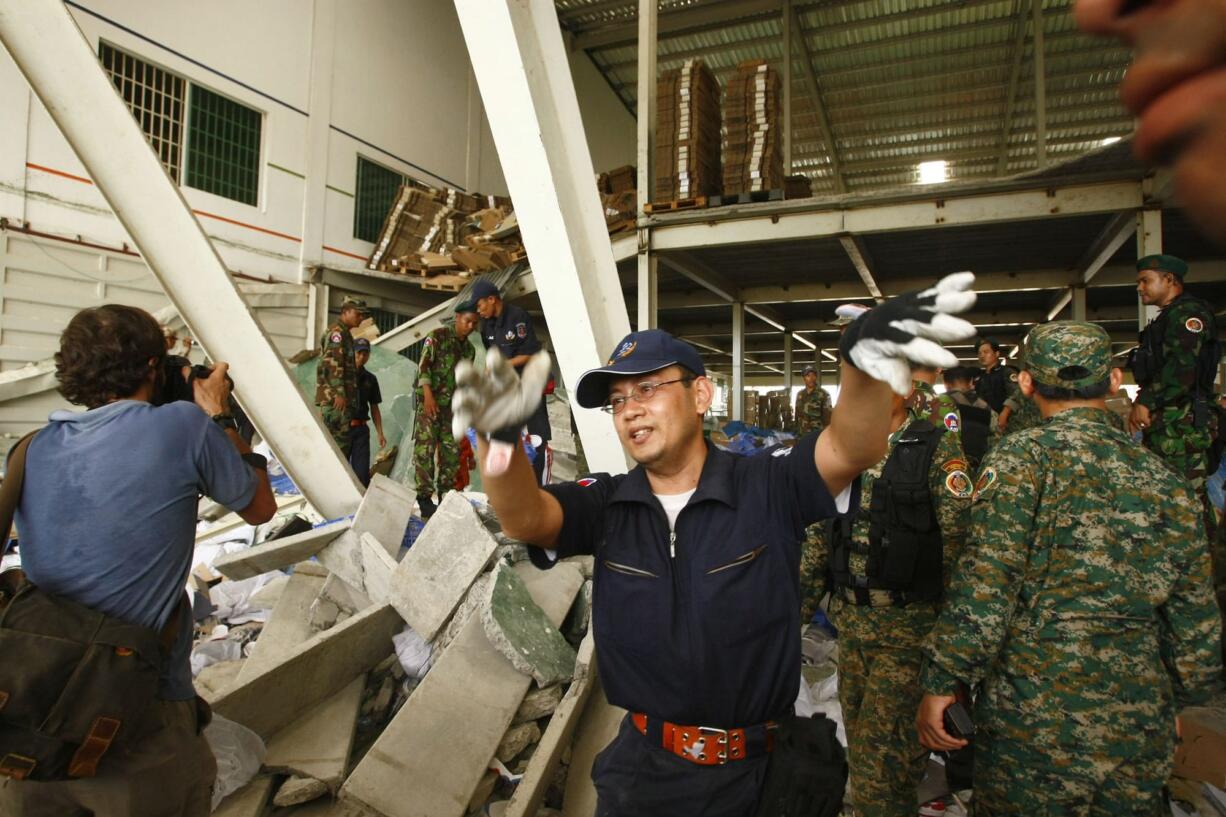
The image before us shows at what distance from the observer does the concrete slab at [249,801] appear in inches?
98.3

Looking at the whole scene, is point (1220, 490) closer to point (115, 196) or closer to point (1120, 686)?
point (1120, 686)

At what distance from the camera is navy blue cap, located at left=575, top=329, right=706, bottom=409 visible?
5.78 ft

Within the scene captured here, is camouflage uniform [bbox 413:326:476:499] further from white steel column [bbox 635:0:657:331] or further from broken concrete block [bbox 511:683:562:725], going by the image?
broken concrete block [bbox 511:683:562:725]

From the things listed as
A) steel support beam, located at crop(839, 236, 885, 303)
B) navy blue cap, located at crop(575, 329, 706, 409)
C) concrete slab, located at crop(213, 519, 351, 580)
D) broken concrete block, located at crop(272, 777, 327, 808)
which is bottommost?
broken concrete block, located at crop(272, 777, 327, 808)

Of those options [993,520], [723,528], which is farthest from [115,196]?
[993,520]

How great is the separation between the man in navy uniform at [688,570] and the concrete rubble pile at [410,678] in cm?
120

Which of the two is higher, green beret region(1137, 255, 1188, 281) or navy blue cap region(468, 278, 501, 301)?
green beret region(1137, 255, 1188, 281)

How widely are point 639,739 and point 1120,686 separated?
1.36 meters

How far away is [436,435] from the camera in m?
5.93

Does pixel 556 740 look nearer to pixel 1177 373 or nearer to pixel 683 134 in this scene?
pixel 1177 373

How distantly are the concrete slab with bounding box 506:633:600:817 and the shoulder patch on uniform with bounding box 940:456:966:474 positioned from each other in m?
1.46

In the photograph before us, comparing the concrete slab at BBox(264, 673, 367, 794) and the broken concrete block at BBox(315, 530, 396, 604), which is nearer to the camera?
the concrete slab at BBox(264, 673, 367, 794)

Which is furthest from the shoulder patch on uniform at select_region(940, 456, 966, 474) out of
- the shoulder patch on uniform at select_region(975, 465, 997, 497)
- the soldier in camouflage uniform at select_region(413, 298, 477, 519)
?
the soldier in camouflage uniform at select_region(413, 298, 477, 519)

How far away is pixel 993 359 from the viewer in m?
7.49
